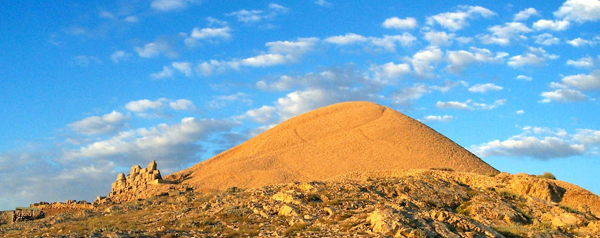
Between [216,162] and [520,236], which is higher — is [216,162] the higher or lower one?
the higher one

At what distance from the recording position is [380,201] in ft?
49.5

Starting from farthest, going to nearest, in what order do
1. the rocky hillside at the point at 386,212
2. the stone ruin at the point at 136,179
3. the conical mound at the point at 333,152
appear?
the stone ruin at the point at 136,179, the conical mound at the point at 333,152, the rocky hillside at the point at 386,212

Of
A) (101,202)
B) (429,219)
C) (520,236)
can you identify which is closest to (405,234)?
(429,219)

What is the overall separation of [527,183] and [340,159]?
1258cm

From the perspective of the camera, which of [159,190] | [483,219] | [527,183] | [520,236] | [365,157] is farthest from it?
[365,157]

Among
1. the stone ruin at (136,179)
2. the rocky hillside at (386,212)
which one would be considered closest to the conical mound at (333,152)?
the stone ruin at (136,179)

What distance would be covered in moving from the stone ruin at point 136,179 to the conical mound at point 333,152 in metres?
1.82

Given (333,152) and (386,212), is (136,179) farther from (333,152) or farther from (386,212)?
(386,212)

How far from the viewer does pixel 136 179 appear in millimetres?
30172

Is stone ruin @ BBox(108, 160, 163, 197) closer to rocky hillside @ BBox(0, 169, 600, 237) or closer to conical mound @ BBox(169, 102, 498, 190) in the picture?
conical mound @ BBox(169, 102, 498, 190)

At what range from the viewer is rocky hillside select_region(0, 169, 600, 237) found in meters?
12.2

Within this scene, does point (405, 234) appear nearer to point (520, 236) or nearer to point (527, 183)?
point (520, 236)

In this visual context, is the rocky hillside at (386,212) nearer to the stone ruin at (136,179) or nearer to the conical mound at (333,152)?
the conical mound at (333,152)

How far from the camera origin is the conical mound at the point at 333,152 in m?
28.2
